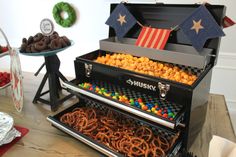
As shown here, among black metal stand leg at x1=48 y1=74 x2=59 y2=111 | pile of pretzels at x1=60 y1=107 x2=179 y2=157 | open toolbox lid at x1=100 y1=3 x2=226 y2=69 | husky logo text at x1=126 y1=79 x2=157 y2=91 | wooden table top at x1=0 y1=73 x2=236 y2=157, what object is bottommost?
wooden table top at x1=0 y1=73 x2=236 y2=157

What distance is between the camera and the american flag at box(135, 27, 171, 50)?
1109mm

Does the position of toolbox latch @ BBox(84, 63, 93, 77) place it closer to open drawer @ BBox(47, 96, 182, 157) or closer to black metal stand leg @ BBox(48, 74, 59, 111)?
open drawer @ BBox(47, 96, 182, 157)

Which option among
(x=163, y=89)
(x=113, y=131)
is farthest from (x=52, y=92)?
(x=163, y=89)

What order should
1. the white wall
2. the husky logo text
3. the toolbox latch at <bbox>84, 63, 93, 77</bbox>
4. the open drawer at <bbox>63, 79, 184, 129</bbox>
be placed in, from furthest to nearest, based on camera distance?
the white wall → the toolbox latch at <bbox>84, 63, 93, 77</bbox> → the husky logo text → the open drawer at <bbox>63, 79, 184, 129</bbox>

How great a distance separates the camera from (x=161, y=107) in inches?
35.9

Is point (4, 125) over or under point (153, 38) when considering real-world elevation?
under

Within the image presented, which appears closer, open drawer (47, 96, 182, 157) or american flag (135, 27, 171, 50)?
open drawer (47, 96, 182, 157)

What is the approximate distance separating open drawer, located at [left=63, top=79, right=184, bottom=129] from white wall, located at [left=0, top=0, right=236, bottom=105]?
1387mm

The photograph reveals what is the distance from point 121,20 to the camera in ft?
4.06

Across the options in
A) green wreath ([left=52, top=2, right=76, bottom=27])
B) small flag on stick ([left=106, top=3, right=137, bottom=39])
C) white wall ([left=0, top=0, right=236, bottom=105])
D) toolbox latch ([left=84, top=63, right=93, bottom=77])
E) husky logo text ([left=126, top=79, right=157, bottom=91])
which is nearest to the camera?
husky logo text ([left=126, top=79, right=157, bottom=91])

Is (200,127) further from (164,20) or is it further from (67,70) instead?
(67,70)

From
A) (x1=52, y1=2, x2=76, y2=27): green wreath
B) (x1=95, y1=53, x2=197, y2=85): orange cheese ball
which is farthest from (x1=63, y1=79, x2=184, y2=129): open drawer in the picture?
(x1=52, y1=2, x2=76, y2=27): green wreath

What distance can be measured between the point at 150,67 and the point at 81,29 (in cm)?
181

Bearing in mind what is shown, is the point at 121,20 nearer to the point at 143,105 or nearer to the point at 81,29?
the point at 143,105
